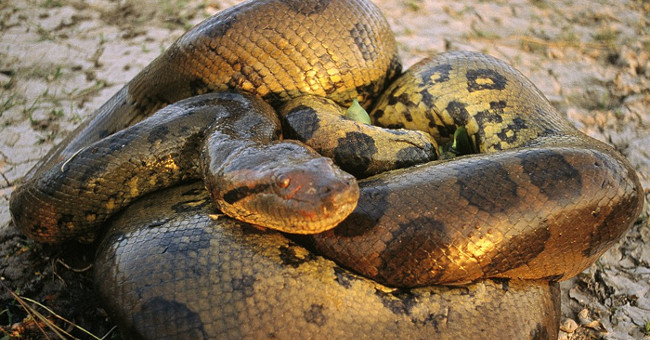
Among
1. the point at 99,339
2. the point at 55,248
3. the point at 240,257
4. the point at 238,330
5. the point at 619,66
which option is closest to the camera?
the point at 238,330

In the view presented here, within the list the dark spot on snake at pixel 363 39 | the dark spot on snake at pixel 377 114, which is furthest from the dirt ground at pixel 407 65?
the dark spot on snake at pixel 363 39

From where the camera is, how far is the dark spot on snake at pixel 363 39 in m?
3.99

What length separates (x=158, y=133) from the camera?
3379mm

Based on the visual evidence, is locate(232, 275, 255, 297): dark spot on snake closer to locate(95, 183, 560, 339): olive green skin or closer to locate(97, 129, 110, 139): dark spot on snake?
locate(95, 183, 560, 339): olive green skin

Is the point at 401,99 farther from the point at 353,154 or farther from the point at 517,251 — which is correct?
the point at 517,251

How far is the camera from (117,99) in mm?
4262

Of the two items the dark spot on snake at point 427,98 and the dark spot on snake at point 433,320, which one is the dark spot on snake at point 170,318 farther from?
the dark spot on snake at point 427,98

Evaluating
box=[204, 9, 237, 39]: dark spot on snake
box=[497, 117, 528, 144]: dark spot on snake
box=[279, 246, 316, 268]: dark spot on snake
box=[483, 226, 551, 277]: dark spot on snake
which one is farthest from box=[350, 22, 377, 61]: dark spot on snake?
box=[483, 226, 551, 277]: dark spot on snake

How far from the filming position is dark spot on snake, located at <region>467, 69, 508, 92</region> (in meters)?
3.95

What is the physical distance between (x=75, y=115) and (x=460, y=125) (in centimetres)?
379

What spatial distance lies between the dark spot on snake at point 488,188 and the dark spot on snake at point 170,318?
1471mm

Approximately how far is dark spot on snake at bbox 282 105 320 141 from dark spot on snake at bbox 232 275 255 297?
3.65ft

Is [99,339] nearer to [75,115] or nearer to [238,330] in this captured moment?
[238,330]

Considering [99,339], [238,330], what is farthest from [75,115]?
[238,330]
